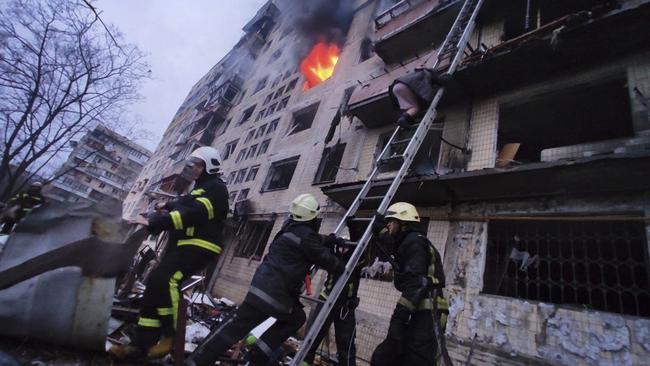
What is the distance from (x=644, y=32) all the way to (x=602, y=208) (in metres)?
3.18

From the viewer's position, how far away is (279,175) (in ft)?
46.3

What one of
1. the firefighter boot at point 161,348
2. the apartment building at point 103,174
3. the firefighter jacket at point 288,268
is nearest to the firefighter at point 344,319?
the firefighter jacket at point 288,268

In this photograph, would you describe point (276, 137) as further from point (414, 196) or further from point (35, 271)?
point (35, 271)

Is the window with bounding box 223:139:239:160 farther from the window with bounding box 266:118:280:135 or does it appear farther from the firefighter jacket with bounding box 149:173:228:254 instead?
the firefighter jacket with bounding box 149:173:228:254

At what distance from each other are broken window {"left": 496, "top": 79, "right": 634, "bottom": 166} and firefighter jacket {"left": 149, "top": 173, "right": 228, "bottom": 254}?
5.38 metres

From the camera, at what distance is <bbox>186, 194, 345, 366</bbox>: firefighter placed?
286 centimetres

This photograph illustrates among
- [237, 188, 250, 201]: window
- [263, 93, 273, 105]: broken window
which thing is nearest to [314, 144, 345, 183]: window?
[237, 188, 250, 201]: window

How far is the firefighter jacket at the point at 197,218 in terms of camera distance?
290 centimetres

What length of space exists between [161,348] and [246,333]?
0.79 m

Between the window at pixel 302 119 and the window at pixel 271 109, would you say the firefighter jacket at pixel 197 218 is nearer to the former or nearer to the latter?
the window at pixel 302 119

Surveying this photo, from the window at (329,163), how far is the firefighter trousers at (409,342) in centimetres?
734

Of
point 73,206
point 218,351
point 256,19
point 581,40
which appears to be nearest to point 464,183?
point 581,40

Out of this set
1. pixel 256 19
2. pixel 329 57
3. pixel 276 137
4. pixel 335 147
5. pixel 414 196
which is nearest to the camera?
pixel 414 196

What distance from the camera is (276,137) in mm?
15078
